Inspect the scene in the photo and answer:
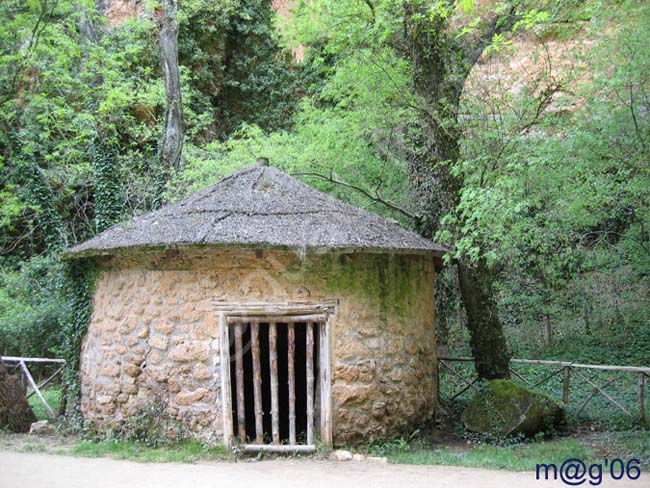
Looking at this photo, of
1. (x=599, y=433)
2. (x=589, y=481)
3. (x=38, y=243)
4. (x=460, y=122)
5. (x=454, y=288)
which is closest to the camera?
(x=589, y=481)

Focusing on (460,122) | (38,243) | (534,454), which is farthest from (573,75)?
(38,243)

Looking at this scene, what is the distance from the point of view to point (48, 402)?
35.3 feet

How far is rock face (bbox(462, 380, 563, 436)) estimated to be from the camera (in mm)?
8070

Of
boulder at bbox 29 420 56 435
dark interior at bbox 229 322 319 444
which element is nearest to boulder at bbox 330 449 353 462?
dark interior at bbox 229 322 319 444

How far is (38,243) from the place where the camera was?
1670 cm

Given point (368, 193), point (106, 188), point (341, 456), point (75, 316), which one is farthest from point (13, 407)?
point (368, 193)

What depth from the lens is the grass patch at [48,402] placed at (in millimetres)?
9609

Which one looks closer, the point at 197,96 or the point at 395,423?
the point at 395,423

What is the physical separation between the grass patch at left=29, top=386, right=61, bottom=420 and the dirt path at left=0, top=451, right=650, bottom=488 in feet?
9.46

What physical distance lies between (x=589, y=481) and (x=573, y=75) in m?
5.64

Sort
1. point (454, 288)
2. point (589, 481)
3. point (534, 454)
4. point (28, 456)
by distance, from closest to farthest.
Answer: point (589, 481)
point (28, 456)
point (534, 454)
point (454, 288)

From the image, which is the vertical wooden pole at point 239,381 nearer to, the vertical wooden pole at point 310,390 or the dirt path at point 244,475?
the dirt path at point 244,475

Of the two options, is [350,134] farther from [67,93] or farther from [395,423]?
[67,93]

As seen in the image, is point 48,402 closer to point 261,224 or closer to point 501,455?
point 261,224
